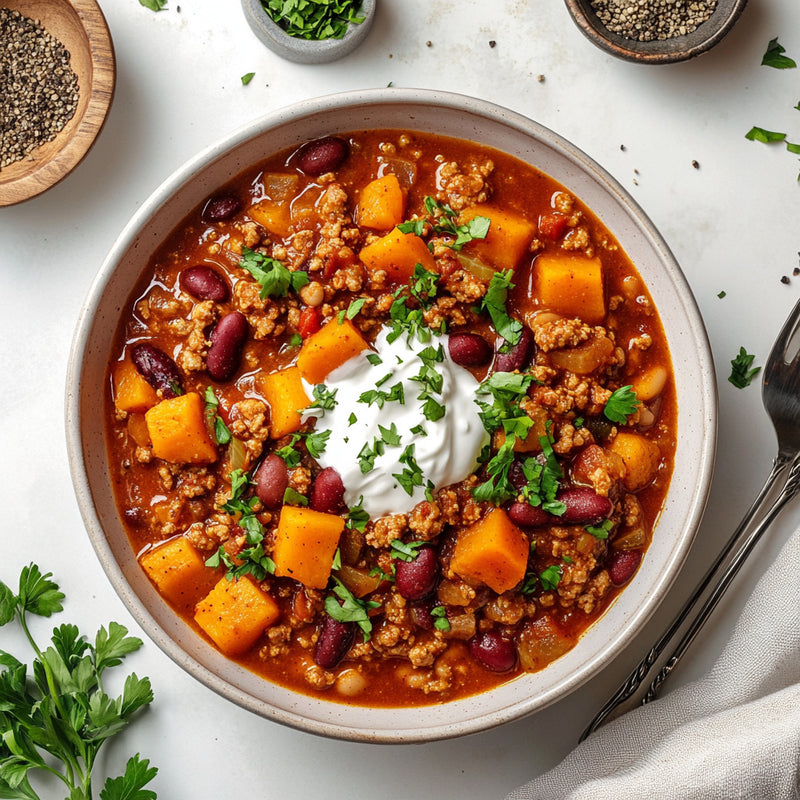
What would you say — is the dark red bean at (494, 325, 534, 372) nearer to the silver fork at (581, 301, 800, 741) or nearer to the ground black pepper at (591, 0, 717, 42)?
the silver fork at (581, 301, 800, 741)

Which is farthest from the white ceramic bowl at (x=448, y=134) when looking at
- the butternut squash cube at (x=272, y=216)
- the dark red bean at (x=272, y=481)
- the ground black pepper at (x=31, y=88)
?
the ground black pepper at (x=31, y=88)

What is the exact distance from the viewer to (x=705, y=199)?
12.8 feet

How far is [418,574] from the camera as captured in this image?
332cm

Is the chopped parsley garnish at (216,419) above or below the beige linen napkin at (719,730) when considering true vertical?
above

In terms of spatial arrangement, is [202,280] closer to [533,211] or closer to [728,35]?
[533,211]

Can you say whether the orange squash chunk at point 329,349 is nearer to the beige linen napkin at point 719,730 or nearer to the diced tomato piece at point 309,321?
the diced tomato piece at point 309,321

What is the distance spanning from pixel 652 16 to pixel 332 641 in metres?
3.05

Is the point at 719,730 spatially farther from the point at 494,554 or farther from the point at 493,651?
the point at 494,554

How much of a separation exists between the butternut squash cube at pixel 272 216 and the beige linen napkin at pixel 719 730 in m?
2.53

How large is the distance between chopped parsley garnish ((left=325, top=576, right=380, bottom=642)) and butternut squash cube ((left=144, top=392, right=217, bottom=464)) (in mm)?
743

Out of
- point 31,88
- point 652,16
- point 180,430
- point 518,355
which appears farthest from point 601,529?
point 31,88

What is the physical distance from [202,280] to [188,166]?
440 mm

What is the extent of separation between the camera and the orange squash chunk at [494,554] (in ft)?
10.8

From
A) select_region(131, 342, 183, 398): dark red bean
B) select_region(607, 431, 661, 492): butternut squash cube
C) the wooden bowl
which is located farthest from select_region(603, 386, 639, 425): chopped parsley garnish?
the wooden bowl
